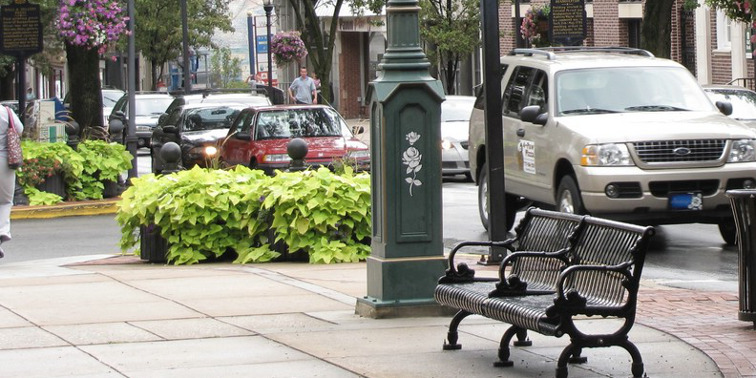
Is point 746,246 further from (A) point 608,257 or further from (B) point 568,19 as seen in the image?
(B) point 568,19

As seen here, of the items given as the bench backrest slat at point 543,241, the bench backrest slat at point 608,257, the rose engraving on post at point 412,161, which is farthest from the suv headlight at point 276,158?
the bench backrest slat at point 608,257

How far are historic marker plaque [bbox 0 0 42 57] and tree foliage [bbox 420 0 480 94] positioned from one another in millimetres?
20110

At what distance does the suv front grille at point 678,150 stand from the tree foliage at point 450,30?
27.7 meters

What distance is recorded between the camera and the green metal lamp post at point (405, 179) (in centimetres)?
965

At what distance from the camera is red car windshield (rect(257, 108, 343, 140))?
21.1m

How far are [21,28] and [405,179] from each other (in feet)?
47.2

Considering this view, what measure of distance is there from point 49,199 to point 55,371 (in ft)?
42.2

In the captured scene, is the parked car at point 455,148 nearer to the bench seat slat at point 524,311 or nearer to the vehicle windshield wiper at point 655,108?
the vehicle windshield wiper at point 655,108

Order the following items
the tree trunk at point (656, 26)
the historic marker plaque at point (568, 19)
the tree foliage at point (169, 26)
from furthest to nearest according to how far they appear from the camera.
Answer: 1. the tree foliage at point (169, 26)
2. the tree trunk at point (656, 26)
3. the historic marker plaque at point (568, 19)

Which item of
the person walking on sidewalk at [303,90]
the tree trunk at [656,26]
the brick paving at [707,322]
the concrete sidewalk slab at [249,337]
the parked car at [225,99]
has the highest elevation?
the tree trunk at [656,26]

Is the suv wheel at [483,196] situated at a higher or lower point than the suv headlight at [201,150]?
lower

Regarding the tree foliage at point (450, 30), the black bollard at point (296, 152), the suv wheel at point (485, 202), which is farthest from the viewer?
the tree foliage at point (450, 30)

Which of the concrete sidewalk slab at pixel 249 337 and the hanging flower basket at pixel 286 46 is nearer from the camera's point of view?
the concrete sidewalk slab at pixel 249 337

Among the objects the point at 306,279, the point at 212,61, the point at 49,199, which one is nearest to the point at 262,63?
the point at 212,61
